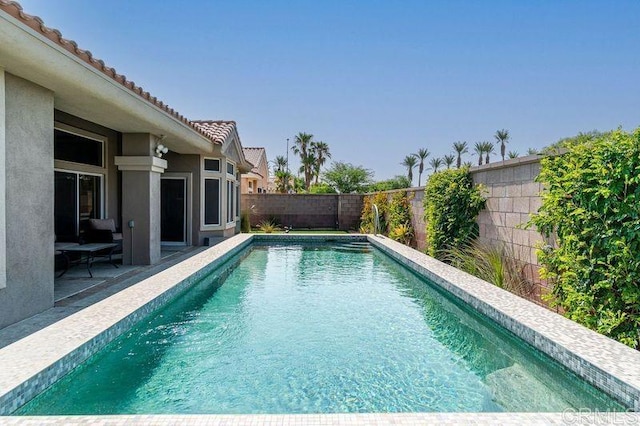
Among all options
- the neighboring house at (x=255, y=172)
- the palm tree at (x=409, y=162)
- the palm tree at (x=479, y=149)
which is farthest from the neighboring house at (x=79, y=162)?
the palm tree at (x=479, y=149)

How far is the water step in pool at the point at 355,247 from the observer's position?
15.7 meters

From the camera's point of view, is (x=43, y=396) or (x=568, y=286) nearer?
(x=43, y=396)

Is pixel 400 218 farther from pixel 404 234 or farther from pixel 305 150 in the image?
pixel 305 150

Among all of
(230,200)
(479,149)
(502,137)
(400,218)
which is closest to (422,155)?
(479,149)

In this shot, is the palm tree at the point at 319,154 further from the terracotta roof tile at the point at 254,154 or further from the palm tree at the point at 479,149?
the palm tree at the point at 479,149

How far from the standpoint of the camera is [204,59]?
67.0 ft

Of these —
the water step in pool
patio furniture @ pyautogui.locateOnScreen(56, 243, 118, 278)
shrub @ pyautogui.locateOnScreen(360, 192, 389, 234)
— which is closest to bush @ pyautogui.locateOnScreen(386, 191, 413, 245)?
the water step in pool

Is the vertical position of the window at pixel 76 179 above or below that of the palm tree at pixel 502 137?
below

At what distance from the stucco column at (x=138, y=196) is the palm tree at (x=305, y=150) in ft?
168

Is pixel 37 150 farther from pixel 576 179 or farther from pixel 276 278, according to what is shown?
pixel 576 179

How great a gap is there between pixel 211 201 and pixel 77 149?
5913mm

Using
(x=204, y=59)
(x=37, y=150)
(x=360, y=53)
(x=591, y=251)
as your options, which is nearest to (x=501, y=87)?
(x=360, y=53)

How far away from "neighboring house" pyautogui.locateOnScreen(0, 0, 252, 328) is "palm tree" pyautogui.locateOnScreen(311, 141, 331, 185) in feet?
150

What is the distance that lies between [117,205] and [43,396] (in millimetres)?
8905
